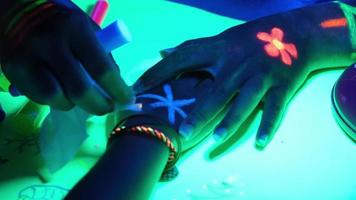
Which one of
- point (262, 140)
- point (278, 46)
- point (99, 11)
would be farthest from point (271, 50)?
point (99, 11)

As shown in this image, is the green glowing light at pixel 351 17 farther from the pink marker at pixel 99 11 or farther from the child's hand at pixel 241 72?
the pink marker at pixel 99 11

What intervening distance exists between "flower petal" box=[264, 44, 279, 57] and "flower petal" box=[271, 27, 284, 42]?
19mm

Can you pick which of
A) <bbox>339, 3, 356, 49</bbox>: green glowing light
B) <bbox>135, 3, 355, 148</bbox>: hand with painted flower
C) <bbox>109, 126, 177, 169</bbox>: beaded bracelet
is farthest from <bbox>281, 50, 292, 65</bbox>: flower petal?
<bbox>109, 126, 177, 169</bbox>: beaded bracelet

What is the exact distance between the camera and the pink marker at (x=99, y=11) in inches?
28.1

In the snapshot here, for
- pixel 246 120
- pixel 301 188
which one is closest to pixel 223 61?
pixel 246 120

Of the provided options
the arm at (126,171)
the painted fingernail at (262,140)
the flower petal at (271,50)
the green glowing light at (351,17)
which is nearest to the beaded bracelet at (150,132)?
the arm at (126,171)

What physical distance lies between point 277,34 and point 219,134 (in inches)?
8.0

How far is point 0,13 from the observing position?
1.50 ft

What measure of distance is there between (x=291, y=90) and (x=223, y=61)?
104 millimetres

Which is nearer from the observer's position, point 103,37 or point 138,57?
point 103,37

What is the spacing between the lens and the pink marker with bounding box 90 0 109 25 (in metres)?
0.71

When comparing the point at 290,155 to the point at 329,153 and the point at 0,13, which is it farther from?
→ the point at 0,13

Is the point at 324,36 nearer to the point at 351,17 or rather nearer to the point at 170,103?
the point at 351,17

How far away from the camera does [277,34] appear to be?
66 cm
